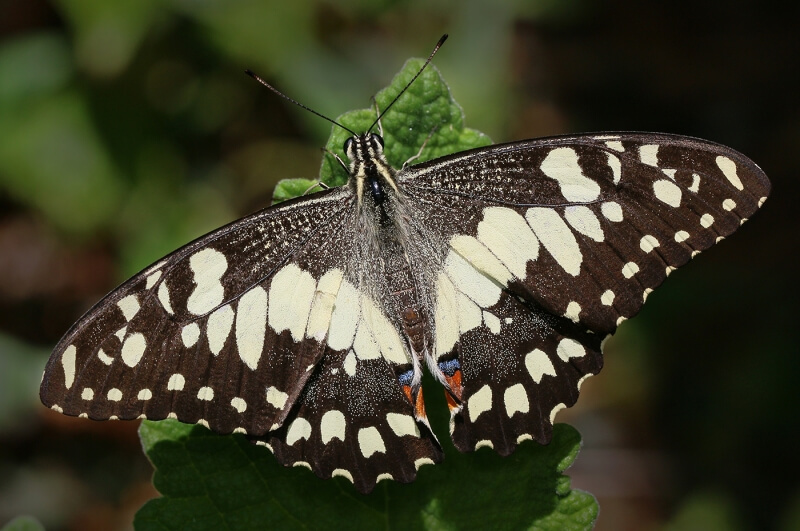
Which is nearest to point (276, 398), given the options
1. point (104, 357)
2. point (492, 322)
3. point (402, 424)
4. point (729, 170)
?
point (402, 424)

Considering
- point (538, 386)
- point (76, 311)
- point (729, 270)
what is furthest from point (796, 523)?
point (76, 311)

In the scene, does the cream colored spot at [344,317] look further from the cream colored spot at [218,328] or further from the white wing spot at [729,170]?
the white wing spot at [729,170]

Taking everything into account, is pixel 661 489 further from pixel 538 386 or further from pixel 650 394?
pixel 538 386

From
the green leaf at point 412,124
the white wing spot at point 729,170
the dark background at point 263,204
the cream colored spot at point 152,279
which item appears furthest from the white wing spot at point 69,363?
the white wing spot at point 729,170

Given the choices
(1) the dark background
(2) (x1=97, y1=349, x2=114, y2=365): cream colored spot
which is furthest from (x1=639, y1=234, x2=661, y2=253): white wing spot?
(1) the dark background

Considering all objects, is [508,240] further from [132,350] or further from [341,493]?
[132,350]
